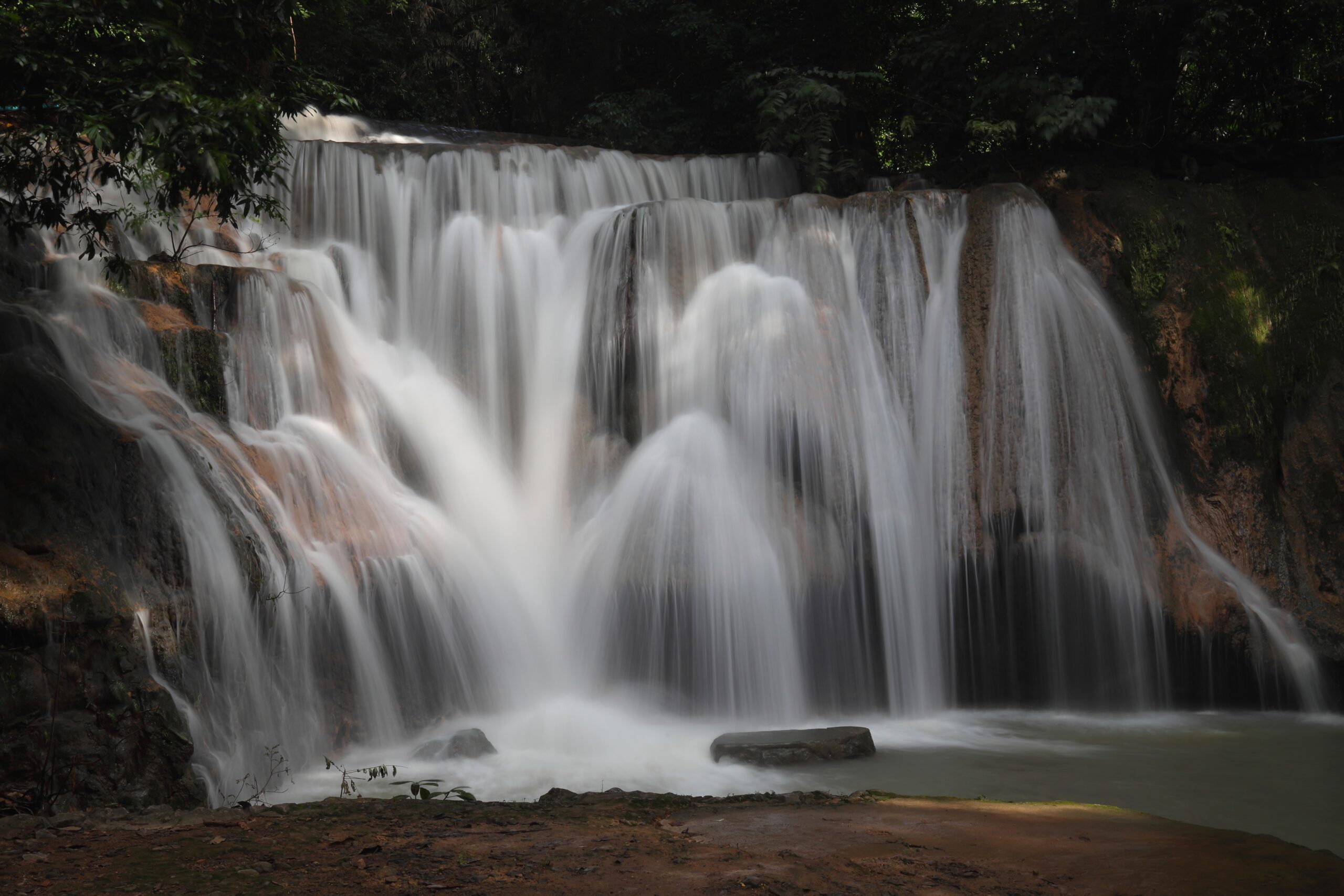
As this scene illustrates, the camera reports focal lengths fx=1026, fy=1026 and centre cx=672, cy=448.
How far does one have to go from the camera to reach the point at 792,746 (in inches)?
307

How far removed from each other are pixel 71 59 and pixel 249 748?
4477mm

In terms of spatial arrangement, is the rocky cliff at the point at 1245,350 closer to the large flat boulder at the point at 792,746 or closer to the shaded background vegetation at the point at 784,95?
the shaded background vegetation at the point at 784,95

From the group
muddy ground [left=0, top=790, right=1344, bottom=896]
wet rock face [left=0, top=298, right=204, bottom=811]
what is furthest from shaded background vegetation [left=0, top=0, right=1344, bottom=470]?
muddy ground [left=0, top=790, right=1344, bottom=896]

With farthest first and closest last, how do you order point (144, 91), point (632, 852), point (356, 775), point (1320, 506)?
1. point (1320, 506)
2. point (356, 775)
3. point (144, 91)
4. point (632, 852)

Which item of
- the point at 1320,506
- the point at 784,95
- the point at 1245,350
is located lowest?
the point at 1320,506

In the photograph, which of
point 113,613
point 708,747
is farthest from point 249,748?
point 708,747

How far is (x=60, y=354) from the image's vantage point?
810 cm

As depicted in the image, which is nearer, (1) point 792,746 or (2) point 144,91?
(2) point 144,91

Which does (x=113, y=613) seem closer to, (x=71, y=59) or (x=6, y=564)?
(x=6, y=564)

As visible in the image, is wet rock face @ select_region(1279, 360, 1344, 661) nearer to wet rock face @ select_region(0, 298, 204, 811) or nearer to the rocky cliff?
the rocky cliff

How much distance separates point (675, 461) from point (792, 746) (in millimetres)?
3620

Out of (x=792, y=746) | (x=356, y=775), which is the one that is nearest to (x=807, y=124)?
(x=792, y=746)

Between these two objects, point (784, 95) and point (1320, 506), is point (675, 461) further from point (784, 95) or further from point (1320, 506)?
point (784, 95)

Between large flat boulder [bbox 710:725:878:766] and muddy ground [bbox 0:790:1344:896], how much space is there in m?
2.34
